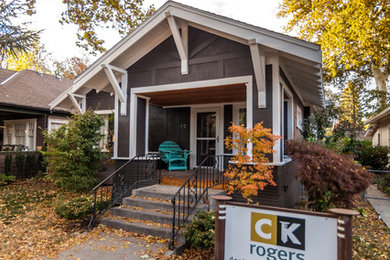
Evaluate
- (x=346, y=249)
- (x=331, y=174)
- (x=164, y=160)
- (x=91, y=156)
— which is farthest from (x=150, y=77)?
(x=346, y=249)

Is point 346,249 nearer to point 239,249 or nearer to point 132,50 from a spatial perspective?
point 239,249

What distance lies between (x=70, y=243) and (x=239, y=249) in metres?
3.14

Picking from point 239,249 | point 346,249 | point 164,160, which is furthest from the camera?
point 164,160

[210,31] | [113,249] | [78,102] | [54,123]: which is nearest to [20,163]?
[54,123]

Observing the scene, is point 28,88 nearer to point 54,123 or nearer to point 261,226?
point 54,123

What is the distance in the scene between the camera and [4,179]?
9125 millimetres

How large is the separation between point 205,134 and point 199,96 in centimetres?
173

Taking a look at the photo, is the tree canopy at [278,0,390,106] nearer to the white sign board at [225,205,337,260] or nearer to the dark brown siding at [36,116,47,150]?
the white sign board at [225,205,337,260]

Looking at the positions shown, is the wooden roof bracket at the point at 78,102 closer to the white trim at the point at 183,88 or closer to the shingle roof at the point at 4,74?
the white trim at the point at 183,88

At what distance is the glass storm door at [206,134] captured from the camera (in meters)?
8.38

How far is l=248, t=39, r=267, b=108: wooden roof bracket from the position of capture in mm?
4836

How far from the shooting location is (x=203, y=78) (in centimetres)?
579

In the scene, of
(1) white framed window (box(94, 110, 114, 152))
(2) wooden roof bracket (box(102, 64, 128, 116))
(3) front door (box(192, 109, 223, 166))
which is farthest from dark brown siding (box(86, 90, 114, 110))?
(3) front door (box(192, 109, 223, 166))

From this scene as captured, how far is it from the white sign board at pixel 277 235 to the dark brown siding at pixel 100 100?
7445mm
